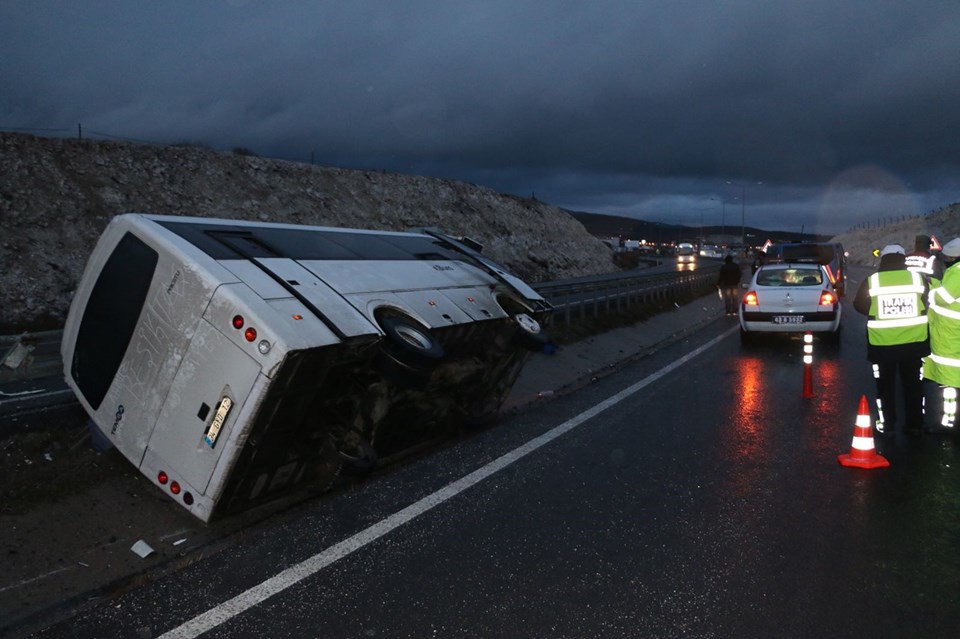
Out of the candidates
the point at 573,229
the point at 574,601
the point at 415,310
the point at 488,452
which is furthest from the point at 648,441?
the point at 573,229

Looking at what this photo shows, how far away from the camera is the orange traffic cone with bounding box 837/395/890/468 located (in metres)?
6.75

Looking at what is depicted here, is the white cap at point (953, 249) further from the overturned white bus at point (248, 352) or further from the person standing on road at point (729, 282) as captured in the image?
the person standing on road at point (729, 282)

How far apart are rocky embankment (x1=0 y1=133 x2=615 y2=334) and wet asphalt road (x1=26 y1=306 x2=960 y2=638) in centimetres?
1668

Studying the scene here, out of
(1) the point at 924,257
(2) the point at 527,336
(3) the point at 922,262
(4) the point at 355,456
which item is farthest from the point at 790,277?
(4) the point at 355,456

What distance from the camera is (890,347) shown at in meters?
7.77

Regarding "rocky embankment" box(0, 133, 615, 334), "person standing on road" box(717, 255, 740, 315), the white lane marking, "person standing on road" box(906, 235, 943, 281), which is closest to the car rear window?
"person standing on road" box(906, 235, 943, 281)

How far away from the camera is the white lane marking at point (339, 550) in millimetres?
3883

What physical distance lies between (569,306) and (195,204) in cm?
2220

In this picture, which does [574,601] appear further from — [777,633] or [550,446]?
[550,446]

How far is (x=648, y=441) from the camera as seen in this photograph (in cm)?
766

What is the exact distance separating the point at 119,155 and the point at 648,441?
→ 96.5ft

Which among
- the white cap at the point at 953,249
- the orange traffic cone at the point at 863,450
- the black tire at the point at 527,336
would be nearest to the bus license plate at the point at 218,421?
the black tire at the point at 527,336

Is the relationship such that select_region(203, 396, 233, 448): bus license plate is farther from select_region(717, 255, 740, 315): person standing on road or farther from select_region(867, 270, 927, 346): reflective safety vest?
select_region(717, 255, 740, 315): person standing on road

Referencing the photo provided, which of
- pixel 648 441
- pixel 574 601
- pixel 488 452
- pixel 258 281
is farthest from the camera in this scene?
pixel 648 441
